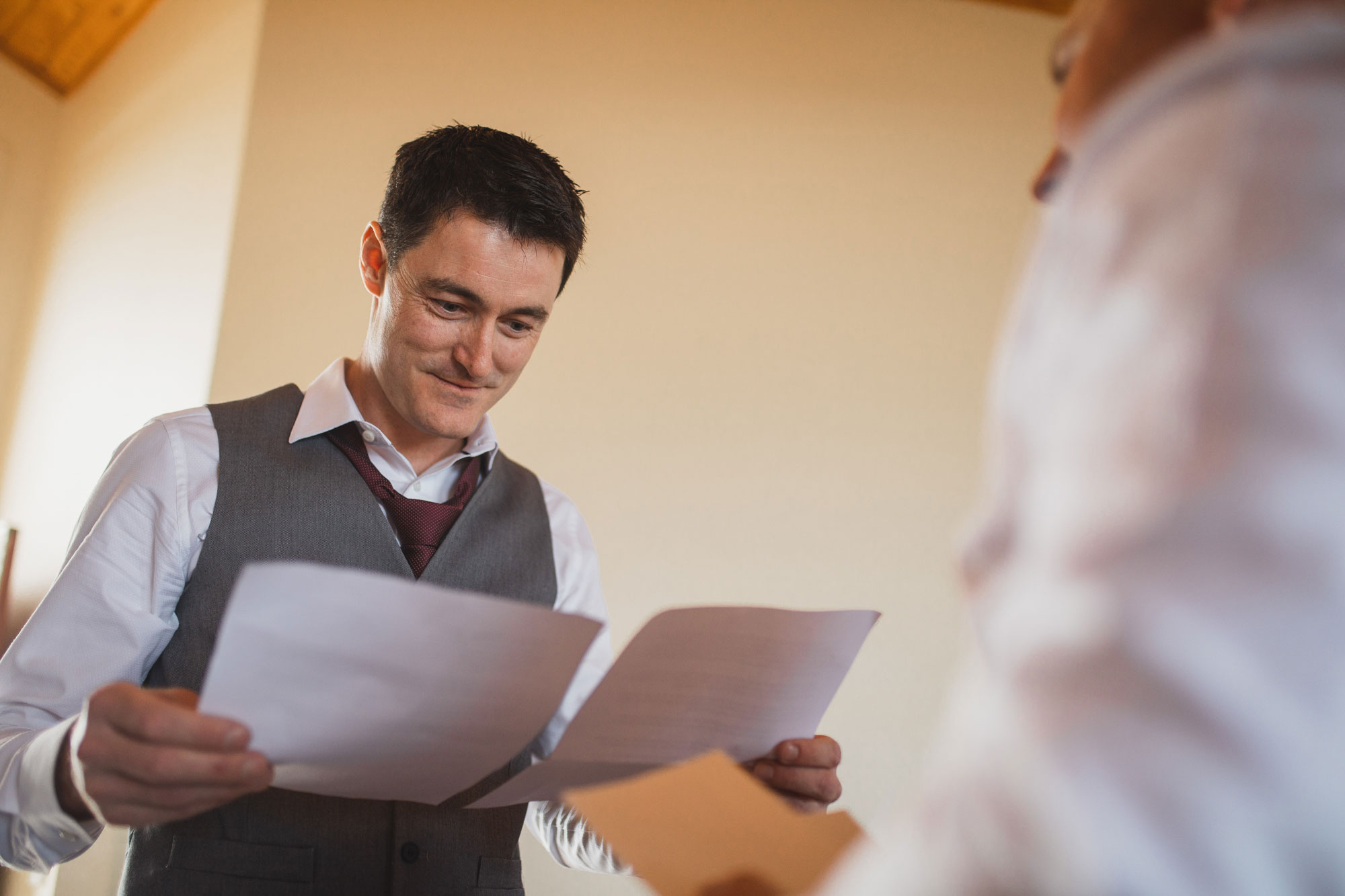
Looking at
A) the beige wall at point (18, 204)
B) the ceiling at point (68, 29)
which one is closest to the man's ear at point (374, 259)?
the ceiling at point (68, 29)

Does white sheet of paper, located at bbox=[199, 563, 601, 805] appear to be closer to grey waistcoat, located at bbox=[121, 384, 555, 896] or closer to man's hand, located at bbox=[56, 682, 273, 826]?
man's hand, located at bbox=[56, 682, 273, 826]

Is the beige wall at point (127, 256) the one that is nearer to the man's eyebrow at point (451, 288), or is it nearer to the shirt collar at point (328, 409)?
the shirt collar at point (328, 409)

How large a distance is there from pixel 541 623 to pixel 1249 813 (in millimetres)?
573

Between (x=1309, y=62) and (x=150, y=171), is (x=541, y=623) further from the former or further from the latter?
(x=150, y=171)

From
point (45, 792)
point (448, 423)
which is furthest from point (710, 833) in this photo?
point (448, 423)

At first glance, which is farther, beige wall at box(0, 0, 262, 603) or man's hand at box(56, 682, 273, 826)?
beige wall at box(0, 0, 262, 603)

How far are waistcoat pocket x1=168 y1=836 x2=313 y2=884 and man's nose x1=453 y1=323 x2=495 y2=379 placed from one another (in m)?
0.68

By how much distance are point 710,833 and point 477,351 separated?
977 millimetres

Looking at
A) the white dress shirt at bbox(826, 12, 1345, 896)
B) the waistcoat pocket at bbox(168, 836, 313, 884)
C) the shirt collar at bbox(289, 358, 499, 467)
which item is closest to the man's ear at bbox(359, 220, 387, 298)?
the shirt collar at bbox(289, 358, 499, 467)

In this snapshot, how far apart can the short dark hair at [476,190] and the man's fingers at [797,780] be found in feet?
2.72

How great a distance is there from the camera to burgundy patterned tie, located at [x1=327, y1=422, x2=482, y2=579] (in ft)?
4.42

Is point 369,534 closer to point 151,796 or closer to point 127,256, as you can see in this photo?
point 151,796

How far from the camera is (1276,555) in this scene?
27 cm

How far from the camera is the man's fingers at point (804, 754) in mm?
1079
